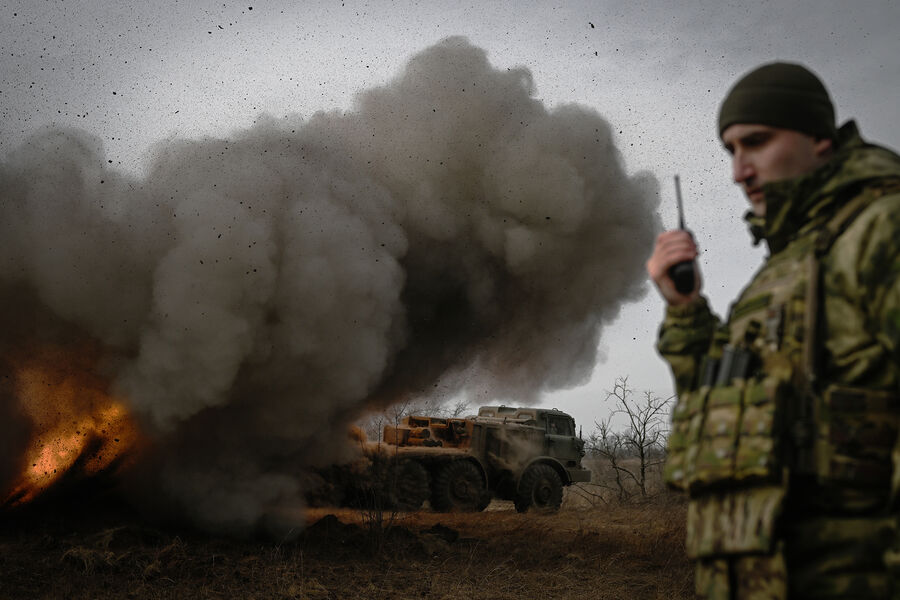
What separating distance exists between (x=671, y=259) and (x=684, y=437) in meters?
0.46

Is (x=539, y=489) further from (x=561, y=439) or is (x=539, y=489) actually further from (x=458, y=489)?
(x=458, y=489)

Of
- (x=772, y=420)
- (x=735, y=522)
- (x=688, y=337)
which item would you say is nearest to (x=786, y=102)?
(x=688, y=337)

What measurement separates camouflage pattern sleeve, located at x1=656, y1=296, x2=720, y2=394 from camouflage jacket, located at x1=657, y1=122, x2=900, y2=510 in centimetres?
4

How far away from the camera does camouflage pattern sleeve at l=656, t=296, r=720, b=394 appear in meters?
2.01

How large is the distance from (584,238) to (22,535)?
32.5 feet

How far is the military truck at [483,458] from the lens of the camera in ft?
41.8

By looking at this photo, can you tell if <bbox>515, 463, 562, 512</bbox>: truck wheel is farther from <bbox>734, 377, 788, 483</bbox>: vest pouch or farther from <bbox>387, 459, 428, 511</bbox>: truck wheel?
<bbox>734, 377, 788, 483</bbox>: vest pouch

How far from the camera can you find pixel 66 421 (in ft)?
32.5

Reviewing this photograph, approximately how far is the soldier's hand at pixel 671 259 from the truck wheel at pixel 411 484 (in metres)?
10.9

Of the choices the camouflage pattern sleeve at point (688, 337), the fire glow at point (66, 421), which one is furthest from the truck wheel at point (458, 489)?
the camouflage pattern sleeve at point (688, 337)

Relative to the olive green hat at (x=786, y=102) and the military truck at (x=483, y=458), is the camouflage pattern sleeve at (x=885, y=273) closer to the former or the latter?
the olive green hat at (x=786, y=102)

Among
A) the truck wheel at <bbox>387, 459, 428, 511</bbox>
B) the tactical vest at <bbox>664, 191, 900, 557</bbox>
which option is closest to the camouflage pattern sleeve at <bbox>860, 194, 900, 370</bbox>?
the tactical vest at <bbox>664, 191, 900, 557</bbox>

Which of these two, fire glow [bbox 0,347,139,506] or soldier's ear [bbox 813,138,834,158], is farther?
fire glow [bbox 0,347,139,506]

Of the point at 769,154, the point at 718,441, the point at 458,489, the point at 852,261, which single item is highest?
the point at 769,154
